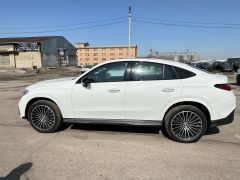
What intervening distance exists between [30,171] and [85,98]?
1.95 m

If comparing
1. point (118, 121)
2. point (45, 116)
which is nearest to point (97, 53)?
point (45, 116)

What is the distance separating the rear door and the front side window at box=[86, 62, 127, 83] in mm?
258

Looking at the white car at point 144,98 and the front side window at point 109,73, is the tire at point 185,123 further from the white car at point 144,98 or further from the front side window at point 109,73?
the front side window at point 109,73

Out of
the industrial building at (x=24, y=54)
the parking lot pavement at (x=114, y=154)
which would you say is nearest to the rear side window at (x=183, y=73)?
the parking lot pavement at (x=114, y=154)

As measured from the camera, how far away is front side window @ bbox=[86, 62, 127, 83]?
5387 mm

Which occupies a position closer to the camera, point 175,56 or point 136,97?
point 136,97

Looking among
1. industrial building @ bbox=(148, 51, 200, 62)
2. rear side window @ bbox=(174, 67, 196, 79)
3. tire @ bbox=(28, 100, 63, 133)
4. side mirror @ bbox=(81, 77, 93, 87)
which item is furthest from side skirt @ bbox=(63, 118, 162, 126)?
industrial building @ bbox=(148, 51, 200, 62)

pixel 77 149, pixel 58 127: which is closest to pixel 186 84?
pixel 77 149

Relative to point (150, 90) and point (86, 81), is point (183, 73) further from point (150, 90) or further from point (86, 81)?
point (86, 81)

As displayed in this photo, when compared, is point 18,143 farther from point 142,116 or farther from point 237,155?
point 237,155

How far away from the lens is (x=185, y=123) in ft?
16.9

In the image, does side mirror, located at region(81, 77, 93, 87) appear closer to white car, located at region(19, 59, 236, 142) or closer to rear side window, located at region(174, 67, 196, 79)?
white car, located at region(19, 59, 236, 142)

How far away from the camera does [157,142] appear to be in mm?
5160

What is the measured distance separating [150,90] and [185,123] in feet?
3.13
